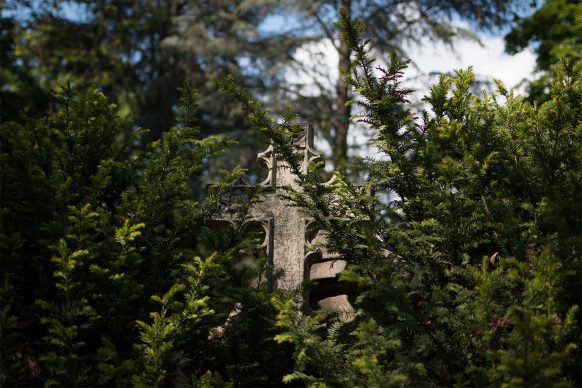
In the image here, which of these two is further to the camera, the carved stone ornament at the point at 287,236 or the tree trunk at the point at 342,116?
the tree trunk at the point at 342,116

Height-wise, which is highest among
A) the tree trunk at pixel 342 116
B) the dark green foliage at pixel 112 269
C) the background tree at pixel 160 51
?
the background tree at pixel 160 51

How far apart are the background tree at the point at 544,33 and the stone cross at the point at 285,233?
8.28 metres

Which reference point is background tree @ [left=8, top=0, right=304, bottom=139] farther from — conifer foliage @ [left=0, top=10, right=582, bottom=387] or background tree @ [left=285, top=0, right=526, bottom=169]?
conifer foliage @ [left=0, top=10, right=582, bottom=387]

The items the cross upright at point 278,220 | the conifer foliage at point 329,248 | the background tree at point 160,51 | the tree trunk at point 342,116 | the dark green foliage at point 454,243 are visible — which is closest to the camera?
the dark green foliage at point 454,243

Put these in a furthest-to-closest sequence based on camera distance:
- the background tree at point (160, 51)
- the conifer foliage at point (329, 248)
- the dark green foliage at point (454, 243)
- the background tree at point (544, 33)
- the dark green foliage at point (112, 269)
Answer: the background tree at point (160, 51) < the background tree at point (544, 33) < the dark green foliage at point (112, 269) < the conifer foliage at point (329, 248) < the dark green foliage at point (454, 243)

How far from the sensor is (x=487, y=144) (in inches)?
136

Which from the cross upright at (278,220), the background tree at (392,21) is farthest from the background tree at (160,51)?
the cross upright at (278,220)

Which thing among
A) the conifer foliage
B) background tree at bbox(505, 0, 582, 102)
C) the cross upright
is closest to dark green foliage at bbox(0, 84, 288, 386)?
the conifer foliage

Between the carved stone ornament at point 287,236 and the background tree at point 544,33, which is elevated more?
the background tree at point 544,33

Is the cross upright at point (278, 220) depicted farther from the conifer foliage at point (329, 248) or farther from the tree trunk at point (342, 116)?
the tree trunk at point (342, 116)

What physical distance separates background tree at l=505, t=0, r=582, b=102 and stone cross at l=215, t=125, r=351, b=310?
27.2 ft

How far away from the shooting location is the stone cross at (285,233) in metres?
4.10

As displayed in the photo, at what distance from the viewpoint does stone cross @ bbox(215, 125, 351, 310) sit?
13.4 ft

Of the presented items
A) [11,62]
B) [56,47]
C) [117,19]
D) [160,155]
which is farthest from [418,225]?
[117,19]
